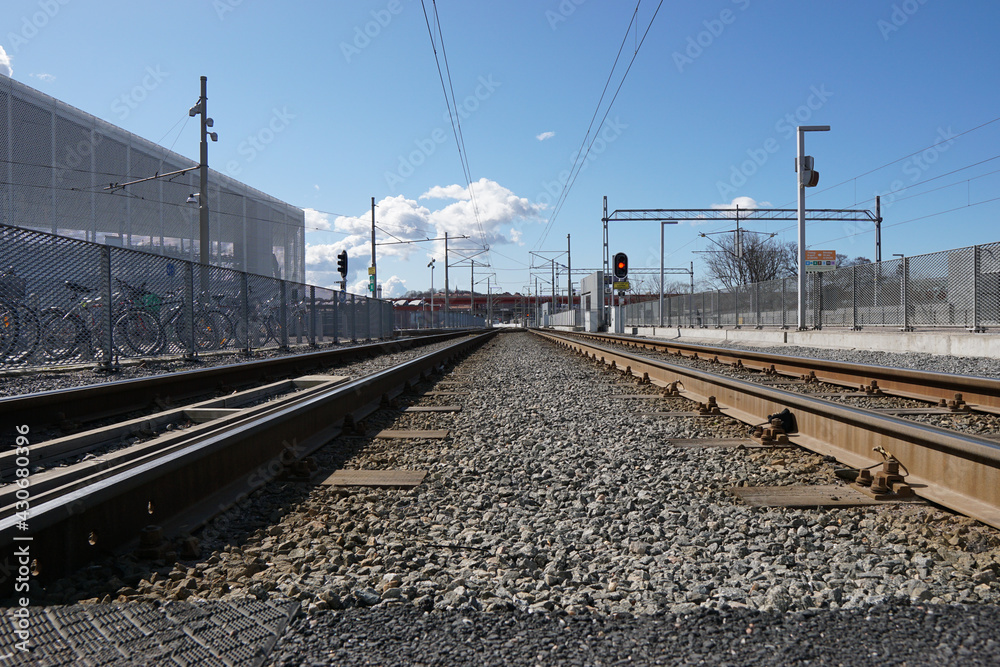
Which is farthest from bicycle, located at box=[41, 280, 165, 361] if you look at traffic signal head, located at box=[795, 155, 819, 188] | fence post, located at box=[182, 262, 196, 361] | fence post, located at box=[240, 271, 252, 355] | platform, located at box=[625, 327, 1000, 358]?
traffic signal head, located at box=[795, 155, 819, 188]

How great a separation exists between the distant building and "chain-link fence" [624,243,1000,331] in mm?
26366

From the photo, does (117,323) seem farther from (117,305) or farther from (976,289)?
(976,289)

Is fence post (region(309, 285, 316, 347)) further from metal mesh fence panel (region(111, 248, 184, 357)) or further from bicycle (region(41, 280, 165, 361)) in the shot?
bicycle (region(41, 280, 165, 361))

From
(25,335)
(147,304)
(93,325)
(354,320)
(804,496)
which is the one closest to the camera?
(804,496)

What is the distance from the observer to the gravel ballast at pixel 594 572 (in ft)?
6.34

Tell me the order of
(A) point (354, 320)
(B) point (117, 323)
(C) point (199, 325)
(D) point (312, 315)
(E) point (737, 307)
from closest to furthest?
(B) point (117, 323)
(C) point (199, 325)
(D) point (312, 315)
(A) point (354, 320)
(E) point (737, 307)

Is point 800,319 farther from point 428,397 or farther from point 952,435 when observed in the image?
point 952,435

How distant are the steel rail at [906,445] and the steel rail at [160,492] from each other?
3.61 m

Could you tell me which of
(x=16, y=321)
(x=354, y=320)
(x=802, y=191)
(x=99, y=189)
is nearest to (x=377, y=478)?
(x=16, y=321)

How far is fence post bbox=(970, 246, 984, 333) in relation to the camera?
14555mm

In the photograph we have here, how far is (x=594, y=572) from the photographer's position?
8.19 feet

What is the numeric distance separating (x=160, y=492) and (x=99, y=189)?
117 ft

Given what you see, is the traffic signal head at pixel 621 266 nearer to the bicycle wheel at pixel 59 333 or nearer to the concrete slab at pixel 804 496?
the bicycle wheel at pixel 59 333

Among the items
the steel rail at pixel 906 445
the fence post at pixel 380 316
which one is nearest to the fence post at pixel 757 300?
the fence post at pixel 380 316
